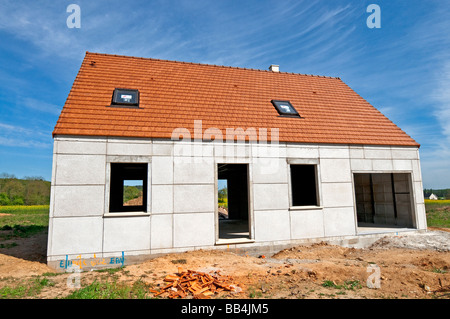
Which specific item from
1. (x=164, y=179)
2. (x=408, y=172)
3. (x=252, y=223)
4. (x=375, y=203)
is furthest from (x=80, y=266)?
(x=375, y=203)

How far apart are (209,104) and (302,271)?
7558 millimetres

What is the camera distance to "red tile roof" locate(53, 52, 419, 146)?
9625 millimetres

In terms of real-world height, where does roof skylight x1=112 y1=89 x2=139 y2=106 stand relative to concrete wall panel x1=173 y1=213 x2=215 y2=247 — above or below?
above

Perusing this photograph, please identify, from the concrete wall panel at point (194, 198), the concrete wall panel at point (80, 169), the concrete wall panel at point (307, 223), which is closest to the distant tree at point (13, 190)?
the concrete wall panel at point (80, 169)

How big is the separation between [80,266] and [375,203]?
49.8 feet

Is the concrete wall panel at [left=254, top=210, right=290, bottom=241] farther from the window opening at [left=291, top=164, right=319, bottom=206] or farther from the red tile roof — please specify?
the window opening at [left=291, top=164, right=319, bottom=206]

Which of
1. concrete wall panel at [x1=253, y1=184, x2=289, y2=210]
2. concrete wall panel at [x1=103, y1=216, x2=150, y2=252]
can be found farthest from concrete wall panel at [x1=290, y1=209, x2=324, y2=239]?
concrete wall panel at [x1=103, y1=216, x2=150, y2=252]

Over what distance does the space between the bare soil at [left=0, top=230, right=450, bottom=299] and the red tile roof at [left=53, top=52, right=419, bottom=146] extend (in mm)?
4386

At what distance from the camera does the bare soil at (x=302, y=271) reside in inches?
255

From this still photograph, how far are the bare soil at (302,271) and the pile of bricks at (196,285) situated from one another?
25 cm

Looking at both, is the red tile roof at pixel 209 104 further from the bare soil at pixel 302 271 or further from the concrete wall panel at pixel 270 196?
the bare soil at pixel 302 271

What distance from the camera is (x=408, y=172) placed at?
Result: 12.4 meters
